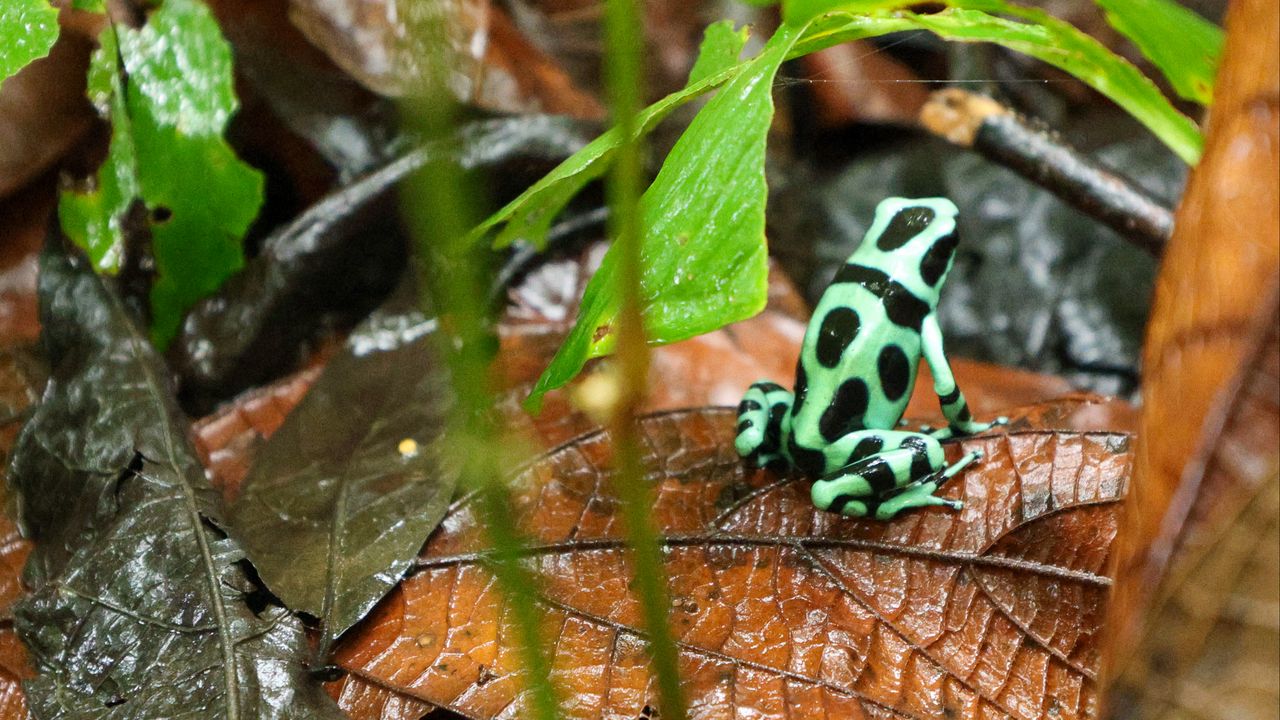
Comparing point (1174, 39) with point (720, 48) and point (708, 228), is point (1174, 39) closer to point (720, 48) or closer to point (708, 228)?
point (720, 48)

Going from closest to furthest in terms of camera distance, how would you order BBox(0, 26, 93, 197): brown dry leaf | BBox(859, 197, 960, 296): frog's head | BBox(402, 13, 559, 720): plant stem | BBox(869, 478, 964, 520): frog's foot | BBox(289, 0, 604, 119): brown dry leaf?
BBox(402, 13, 559, 720): plant stem < BBox(869, 478, 964, 520): frog's foot < BBox(859, 197, 960, 296): frog's head < BBox(0, 26, 93, 197): brown dry leaf < BBox(289, 0, 604, 119): brown dry leaf

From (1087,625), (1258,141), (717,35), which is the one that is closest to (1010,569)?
(1087,625)

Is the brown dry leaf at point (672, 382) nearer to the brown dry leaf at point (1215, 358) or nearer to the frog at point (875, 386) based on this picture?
the frog at point (875, 386)

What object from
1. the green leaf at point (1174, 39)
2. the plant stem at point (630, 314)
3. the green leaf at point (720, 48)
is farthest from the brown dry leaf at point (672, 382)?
the plant stem at point (630, 314)

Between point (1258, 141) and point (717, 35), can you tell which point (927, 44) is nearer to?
point (717, 35)

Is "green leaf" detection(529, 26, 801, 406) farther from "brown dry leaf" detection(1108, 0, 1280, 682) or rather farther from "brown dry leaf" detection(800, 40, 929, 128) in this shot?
"brown dry leaf" detection(800, 40, 929, 128)

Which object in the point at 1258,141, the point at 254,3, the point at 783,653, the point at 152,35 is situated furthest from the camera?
the point at 254,3

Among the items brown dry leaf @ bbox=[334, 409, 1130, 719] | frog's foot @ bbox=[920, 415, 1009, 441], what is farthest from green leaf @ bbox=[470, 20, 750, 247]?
frog's foot @ bbox=[920, 415, 1009, 441]
